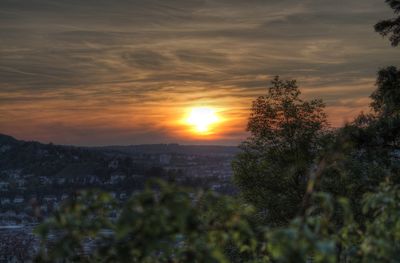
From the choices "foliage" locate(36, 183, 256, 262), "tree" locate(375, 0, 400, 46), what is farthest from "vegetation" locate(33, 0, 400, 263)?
"tree" locate(375, 0, 400, 46)

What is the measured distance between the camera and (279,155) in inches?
1563

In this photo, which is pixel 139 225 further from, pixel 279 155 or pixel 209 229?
pixel 279 155

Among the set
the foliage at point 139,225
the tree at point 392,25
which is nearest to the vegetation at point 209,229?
the foliage at point 139,225

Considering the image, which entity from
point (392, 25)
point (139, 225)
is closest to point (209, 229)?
point (139, 225)

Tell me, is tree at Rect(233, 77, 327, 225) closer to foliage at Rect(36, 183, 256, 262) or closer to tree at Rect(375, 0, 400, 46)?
tree at Rect(375, 0, 400, 46)

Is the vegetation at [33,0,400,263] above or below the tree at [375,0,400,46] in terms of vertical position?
below

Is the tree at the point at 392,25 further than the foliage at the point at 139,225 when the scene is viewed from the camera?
Yes

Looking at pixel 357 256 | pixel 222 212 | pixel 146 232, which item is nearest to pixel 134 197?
pixel 146 232

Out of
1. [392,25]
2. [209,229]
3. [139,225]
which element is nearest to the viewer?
[139,225]

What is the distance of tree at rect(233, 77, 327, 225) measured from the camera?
3712 cm

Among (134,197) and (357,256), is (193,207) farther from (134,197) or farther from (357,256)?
(357,256)

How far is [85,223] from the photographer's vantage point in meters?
5.85

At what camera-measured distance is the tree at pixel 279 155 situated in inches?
1462

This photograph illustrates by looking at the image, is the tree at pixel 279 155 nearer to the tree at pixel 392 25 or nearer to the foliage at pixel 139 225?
the tree at pixel 392 25
